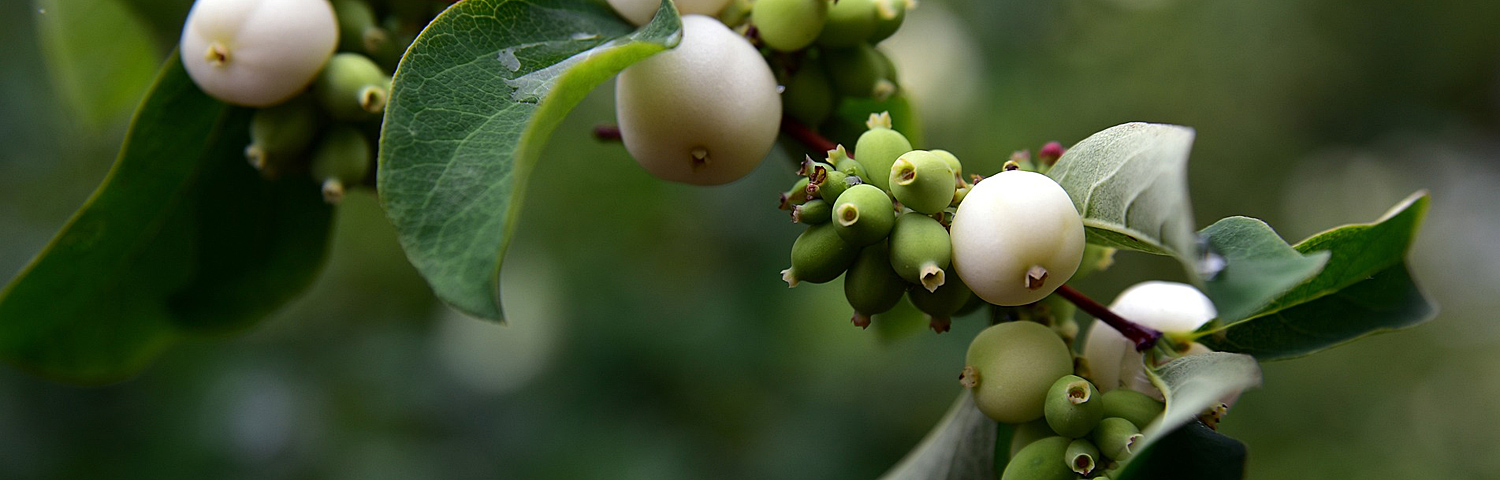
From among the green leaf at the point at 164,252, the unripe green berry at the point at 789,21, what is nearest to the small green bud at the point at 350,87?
the green leaf at the point at 164,252

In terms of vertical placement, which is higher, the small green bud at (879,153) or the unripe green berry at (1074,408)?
the small green bud at (879,153)

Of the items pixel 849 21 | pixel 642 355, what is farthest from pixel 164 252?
pixel 642 355

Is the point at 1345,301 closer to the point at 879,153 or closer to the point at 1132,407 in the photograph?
the point at 1132,407

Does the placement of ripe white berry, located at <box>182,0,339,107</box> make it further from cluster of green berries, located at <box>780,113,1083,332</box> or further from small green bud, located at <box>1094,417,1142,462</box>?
small green bud, located at <box>1094,417,1142,462</box>

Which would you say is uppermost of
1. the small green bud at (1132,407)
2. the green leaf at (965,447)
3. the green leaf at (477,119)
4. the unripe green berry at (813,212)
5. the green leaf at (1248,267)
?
the green leaf at (1248,267)

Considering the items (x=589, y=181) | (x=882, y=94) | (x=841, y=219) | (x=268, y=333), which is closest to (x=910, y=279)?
(x=841, y=219)

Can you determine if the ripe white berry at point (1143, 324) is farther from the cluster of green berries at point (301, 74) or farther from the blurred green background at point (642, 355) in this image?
the blurred green background at point (642, 355)

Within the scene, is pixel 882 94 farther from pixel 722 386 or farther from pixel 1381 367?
pixel 1381 367
